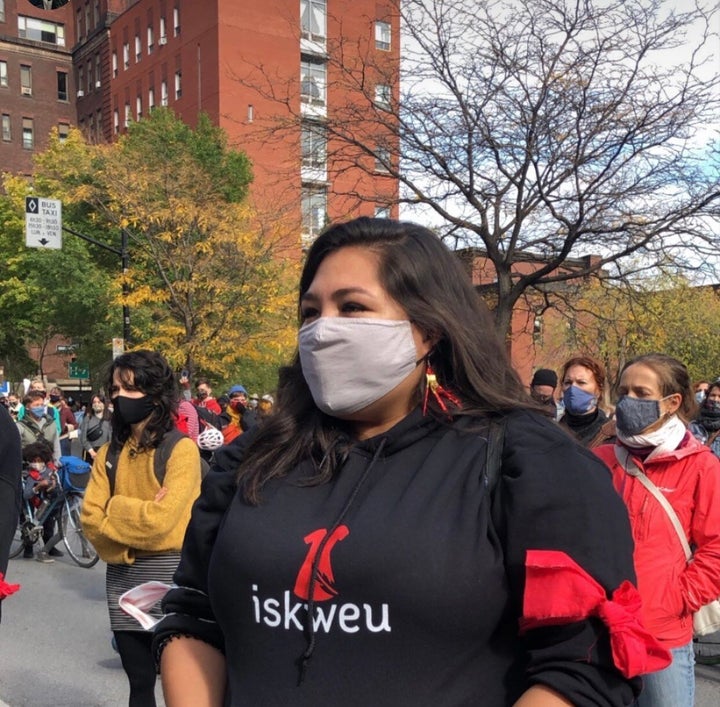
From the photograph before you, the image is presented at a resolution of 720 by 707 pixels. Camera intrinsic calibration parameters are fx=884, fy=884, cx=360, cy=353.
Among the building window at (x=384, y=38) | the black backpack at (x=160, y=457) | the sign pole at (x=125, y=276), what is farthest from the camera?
the sign pole at (x=125, y=276)

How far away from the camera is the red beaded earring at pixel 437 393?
177 centimetres

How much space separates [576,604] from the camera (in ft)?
4.76

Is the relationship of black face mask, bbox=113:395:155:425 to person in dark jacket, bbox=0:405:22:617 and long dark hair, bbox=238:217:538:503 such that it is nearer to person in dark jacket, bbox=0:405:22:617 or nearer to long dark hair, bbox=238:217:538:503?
person in dark jacket, bbox=0:405:22:617

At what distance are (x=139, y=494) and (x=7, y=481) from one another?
0.61 meters

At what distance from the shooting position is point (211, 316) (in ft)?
79.3

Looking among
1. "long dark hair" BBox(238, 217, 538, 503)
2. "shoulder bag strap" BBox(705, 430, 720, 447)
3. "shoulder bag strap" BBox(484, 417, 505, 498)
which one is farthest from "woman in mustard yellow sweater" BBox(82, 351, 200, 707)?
"shoulder bag strap" BBox(705, 430, 720, 447)

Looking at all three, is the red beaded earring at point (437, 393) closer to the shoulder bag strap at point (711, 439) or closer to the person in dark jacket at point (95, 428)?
the shoulder bag strap at point (711, 439)

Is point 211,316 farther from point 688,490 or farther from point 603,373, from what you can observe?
point 688,490

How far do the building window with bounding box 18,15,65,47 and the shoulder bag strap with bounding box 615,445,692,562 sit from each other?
208ft

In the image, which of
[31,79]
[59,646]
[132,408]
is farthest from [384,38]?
[31,79]

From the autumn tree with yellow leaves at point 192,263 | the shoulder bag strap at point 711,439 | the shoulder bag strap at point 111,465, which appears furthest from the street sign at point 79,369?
the shoulder bag strap at point 111,465

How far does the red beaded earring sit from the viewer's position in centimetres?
177

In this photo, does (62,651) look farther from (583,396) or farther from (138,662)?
(583,396)

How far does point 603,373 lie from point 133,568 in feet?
9.81
